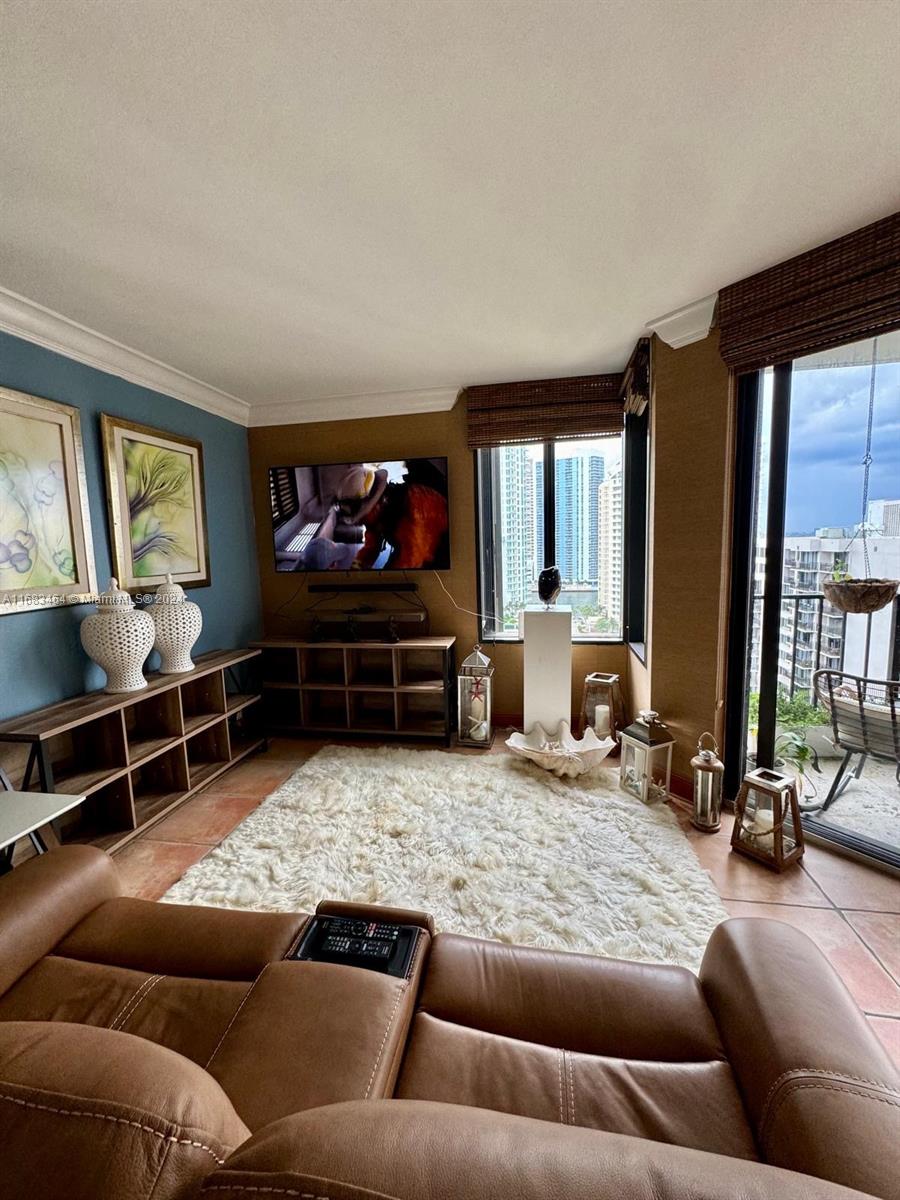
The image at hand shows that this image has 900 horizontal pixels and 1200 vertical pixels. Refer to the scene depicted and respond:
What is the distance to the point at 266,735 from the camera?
3.27m

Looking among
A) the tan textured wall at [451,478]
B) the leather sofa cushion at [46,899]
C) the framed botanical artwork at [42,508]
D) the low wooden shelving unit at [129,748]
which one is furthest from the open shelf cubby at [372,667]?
the leather sofa cushion at [46,899]

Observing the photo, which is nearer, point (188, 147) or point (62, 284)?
point (188, 147)

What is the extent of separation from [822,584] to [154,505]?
341 centimetres

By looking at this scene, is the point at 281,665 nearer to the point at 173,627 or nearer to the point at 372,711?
the point at 372,711

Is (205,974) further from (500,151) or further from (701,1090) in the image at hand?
(500,151)

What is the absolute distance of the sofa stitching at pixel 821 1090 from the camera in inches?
25.3

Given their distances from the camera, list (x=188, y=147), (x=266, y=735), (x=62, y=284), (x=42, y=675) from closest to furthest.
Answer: (x=188, y=147), (x=62, y=284), (x=42, y=675), (x=266, y=735)

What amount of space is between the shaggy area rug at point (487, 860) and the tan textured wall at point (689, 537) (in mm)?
553

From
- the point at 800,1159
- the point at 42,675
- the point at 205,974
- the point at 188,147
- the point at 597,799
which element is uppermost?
the point at 188,147

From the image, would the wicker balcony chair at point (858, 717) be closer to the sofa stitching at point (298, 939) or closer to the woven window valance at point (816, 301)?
the woven window valance at point (816, 301)

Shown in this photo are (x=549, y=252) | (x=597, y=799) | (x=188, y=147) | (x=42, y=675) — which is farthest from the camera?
(x=597, y=799)

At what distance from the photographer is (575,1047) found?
88cm

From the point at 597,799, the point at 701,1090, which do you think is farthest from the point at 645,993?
the point at 597,799

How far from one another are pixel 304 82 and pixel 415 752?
2.91 metres
